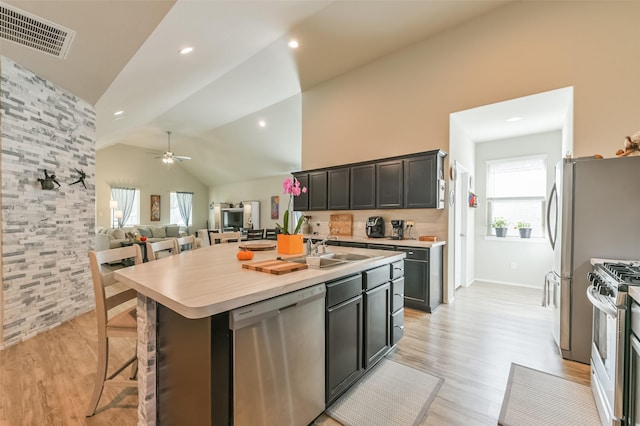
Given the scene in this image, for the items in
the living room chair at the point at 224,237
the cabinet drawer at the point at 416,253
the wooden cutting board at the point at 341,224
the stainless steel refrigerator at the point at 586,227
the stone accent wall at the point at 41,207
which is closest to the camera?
the stainless steel refrigerator at the point at 586,227

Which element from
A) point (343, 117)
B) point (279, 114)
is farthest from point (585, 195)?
point (279, 114)

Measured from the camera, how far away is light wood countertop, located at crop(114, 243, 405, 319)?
3.58ft

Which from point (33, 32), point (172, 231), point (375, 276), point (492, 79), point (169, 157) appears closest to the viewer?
point (375, 276)

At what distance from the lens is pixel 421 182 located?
155 inches

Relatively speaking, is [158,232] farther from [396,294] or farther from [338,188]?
[396,294]

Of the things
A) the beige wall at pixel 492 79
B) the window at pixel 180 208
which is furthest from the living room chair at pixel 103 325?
the window at pixel 180 208

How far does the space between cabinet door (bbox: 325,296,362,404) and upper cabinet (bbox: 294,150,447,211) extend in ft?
8.23

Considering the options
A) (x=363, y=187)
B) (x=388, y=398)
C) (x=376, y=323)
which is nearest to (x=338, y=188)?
(x=363, y=187)

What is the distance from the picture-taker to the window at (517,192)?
15.6 ft

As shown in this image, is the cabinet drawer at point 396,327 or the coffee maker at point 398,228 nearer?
the cabinet drawer at point 396,327

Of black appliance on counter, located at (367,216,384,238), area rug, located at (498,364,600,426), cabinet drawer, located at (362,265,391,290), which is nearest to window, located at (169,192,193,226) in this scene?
black appliance on counter, located at (367,216,384,238)

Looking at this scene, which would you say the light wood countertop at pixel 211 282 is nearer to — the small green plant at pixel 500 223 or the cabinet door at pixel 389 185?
the cabinet door at pixel 389 185

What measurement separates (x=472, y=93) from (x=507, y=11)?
3.23 feet

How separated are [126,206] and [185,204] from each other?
7.79ft
